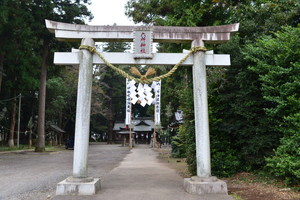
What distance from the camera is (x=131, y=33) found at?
627 centimetres

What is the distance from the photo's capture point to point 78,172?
5.64 metres

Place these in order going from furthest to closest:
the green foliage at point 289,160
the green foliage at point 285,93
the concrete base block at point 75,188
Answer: the green foliage at point 285,93, the green foliage at point 289,160, the concrete base block at point 75,188

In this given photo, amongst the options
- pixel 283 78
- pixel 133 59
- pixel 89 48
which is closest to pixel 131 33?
pixel 133 59

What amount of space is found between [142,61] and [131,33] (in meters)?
0.76

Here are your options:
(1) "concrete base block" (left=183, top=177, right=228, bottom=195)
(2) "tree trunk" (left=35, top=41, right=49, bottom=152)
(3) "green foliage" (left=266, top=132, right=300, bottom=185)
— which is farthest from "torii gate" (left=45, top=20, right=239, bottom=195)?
(2) "tree trunk" (left=35, top=41, right=49, bottom=152)

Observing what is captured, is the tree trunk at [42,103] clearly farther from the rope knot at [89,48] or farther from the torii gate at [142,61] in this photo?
the rope knot at [89,48]

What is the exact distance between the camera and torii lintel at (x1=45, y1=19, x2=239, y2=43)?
6.17m

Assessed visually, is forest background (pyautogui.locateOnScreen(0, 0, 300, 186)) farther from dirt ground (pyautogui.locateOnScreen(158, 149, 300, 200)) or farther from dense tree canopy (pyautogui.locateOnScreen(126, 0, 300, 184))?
dirt ground (pyautogui.locateOnScreen(158, 149, 300, 200))

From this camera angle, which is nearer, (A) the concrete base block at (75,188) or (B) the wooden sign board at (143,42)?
(A) the concrete base block at (75,188)

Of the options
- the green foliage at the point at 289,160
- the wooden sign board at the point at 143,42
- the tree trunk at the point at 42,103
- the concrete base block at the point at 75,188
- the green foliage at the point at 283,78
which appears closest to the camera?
the concrete base block at the point at 75,188

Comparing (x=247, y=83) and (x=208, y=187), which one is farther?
(x=247, y=83)

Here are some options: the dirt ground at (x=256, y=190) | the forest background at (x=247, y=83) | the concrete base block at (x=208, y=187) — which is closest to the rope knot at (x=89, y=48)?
the forest background at (x=247, y=83)

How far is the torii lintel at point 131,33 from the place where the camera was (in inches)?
243

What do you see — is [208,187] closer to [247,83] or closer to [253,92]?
[253,92]
